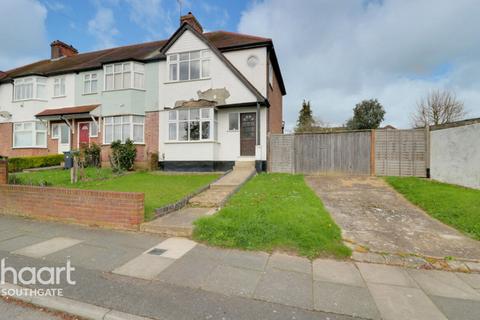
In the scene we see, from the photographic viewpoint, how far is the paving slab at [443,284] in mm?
3281

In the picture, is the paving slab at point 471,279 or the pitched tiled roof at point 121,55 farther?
the pitched tiled roof at point 121,55

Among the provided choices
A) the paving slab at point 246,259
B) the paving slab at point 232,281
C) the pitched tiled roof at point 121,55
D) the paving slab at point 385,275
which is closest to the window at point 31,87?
the pitched tiled roof at point 121,55

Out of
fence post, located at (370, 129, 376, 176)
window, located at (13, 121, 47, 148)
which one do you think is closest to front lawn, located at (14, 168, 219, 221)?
fence post, located at (370, 129, 376, 176)

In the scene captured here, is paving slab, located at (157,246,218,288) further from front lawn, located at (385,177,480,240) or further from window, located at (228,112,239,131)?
window, located at (228,112,239,131)

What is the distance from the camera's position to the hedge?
14398mm

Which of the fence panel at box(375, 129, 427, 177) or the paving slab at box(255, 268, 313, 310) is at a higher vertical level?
the fence panel at box(375, 129, 427, 177)

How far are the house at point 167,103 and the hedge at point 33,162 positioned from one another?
4.03 ft

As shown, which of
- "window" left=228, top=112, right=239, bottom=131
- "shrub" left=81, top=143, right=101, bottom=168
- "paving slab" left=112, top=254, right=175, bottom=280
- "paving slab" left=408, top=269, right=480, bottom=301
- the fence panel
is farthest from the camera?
"shrub" left=81, top=143, right=101, bottom=168

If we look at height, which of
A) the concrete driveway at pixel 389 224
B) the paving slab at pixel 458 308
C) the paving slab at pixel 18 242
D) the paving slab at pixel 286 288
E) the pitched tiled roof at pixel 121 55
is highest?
the pitched tiled roof at pixel 121 55

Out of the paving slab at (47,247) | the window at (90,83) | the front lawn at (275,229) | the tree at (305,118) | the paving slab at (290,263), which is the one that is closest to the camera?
the paving slab at (290,263)

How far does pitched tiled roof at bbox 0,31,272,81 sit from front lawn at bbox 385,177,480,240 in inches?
371

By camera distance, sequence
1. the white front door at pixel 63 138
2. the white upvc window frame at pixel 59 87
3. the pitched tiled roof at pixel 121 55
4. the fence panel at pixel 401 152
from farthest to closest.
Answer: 1. the white front door at pixel 63 138
2. the white upvc window frame at pixel 59 87
3. the pitched tiled roof at pixel 121 55
4. the fence panel at pixel 401 152

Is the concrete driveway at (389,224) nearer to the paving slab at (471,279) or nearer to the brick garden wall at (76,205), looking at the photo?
the paving slab at (471,279)

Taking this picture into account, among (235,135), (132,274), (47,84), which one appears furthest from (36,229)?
(47,84)
